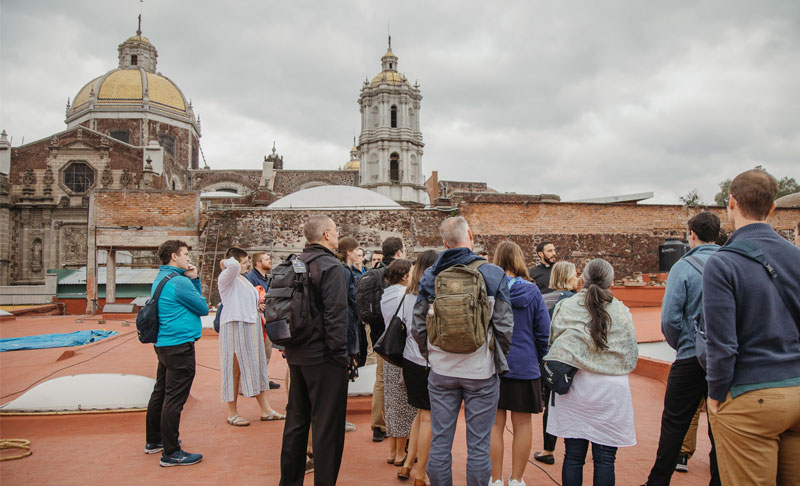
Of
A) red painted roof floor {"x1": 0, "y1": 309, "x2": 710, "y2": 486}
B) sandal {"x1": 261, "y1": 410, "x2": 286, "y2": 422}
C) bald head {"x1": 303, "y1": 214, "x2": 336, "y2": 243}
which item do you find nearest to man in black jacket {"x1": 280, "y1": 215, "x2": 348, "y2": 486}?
bald head {"x1": 303, "y1": 214, "x2": 336, "y2": 243}

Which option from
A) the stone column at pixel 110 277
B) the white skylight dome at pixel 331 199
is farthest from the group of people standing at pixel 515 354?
the white skylight dome at pixel 331 199

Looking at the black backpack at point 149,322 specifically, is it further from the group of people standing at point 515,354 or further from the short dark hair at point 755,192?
the short dark hair at point 755,192

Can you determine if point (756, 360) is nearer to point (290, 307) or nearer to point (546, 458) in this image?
point (546, 458)

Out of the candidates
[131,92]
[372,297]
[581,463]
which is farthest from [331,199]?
[131,92]

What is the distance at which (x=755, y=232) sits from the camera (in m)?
2.27

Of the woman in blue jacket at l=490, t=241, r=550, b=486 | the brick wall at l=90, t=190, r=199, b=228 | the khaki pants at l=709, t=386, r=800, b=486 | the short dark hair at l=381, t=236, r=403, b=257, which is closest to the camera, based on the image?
the khaki pants at l=709, t=386, r=800, b=486

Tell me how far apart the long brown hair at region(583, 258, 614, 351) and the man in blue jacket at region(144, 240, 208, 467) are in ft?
9.84

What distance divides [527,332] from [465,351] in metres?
0.78

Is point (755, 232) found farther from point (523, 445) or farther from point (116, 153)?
point (116, 153)

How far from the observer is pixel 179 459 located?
3875mm

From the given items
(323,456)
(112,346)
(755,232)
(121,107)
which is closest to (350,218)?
(112,346)

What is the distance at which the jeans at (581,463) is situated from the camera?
3.07 m

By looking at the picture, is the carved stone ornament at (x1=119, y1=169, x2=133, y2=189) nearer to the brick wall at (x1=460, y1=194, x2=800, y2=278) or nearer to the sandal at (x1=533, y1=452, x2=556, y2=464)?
the brick wall at (x1=460, y1=194, x2=800, y2=278)

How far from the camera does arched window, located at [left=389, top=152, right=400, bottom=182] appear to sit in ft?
148
